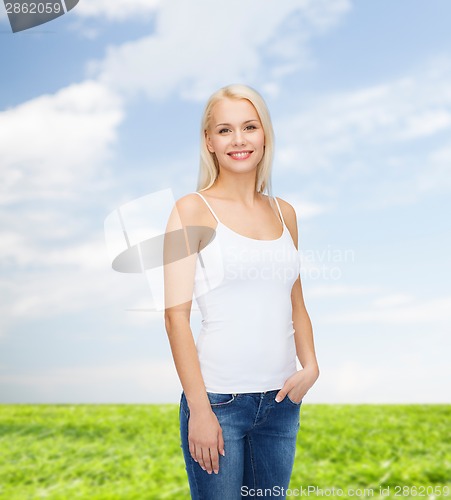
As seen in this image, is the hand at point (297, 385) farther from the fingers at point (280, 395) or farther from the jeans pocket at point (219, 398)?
the jeans pocket at point (219, 398)

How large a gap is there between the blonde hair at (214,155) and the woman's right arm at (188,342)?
221 millimetres

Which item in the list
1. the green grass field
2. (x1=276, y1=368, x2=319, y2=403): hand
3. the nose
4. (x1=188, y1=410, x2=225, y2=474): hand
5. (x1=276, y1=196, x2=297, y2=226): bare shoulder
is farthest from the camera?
the green grass field

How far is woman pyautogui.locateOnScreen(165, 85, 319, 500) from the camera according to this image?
1.44 metres

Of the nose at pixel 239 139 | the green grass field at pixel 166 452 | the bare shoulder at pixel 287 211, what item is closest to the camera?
the nose at pixel 239 139

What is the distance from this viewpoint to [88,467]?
13.4 feet

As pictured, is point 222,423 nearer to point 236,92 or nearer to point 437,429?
point 236,92

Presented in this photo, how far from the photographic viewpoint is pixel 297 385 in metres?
1.54

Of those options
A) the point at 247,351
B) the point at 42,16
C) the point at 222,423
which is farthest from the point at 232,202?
the point at 42,16

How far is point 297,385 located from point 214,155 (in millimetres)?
632

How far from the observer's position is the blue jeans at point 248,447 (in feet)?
4.74

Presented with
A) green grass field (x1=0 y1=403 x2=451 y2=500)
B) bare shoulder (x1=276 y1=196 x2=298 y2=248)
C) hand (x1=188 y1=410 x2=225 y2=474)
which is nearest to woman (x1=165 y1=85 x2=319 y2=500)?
hand (x1=188 y1=410 x2=225 y2=474)

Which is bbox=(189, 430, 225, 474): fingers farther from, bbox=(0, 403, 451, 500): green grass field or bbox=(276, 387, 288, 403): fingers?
bbox=(0, 403, 451, 500): green grass field

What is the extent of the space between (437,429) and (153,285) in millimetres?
3430

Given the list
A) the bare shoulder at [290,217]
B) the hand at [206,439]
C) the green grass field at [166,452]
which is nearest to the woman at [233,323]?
the hand at [206,439]
